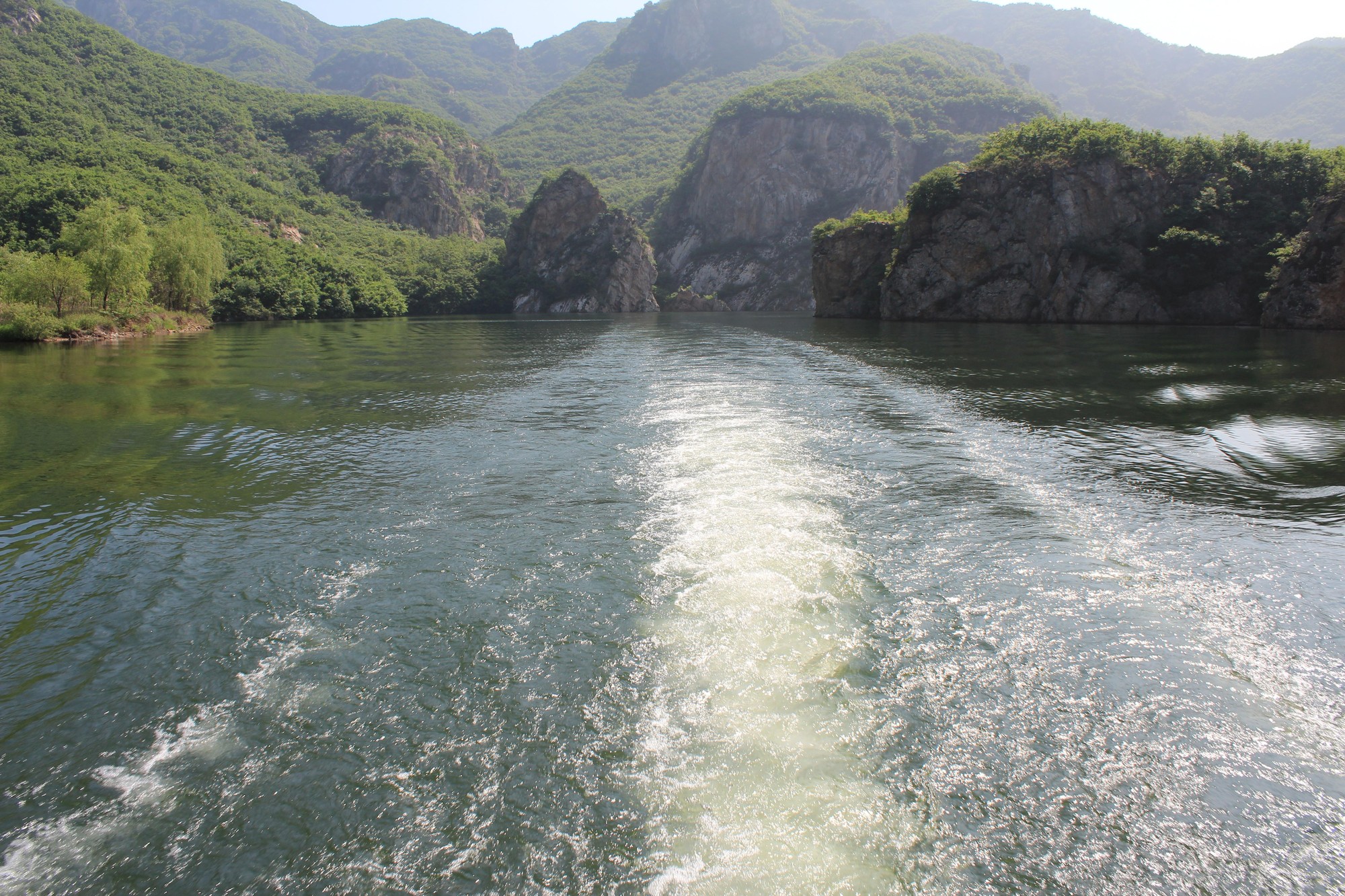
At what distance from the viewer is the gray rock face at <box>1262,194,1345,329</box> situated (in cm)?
5256

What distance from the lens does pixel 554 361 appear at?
44250mm

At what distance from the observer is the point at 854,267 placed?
310 ft

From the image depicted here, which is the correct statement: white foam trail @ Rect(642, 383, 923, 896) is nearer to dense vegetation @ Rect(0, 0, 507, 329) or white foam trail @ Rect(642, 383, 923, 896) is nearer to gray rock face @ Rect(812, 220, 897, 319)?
dense vegetation @ Rect(0, 0, 507, 329)

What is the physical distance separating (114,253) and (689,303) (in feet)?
436

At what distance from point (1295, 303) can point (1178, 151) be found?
1117 inches

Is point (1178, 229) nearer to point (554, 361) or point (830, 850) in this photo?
point (554, 361)

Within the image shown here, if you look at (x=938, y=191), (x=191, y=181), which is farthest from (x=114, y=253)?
(x=191, y=181)

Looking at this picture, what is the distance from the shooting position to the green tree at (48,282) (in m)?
49.9

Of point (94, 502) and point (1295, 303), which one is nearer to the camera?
point (94, 502)

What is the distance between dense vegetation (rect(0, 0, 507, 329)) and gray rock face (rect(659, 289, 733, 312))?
45867 mm

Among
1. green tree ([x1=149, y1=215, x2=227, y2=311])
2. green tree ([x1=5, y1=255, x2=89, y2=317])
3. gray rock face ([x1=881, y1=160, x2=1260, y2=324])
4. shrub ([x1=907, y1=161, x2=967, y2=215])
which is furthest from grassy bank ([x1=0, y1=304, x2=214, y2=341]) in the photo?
shrub ([x1=907, y1=161, x2=967, y2=215])

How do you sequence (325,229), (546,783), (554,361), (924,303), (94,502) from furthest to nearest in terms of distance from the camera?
(325,229) → (924,303) → (554,361) → (94,502) → (546,783)

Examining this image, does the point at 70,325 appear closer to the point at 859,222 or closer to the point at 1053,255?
the point at 859,222

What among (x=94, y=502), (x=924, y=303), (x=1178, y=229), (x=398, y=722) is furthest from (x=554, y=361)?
(x=1178, y=229)
